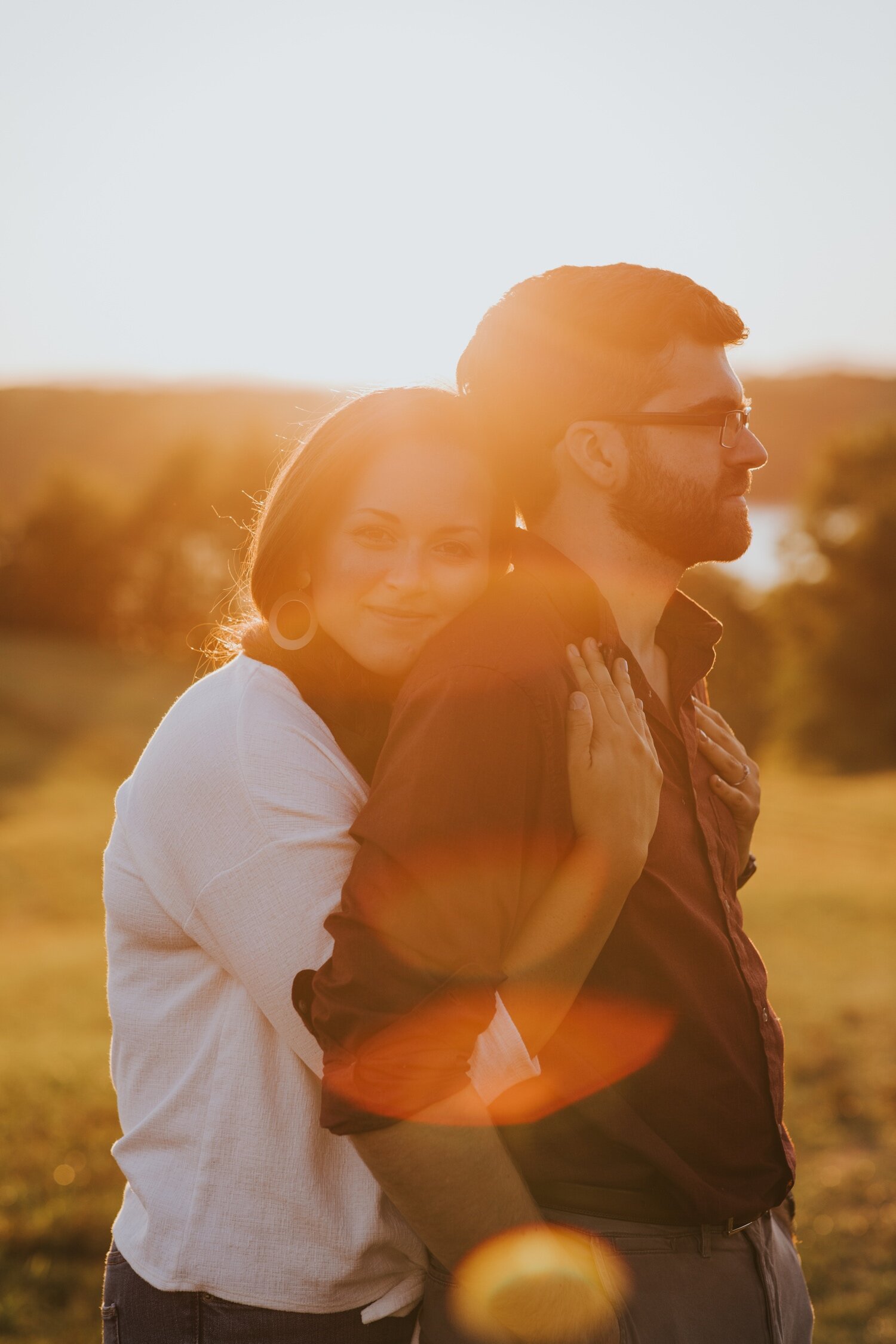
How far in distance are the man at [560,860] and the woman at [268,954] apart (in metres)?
0.11

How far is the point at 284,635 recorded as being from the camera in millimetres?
2533

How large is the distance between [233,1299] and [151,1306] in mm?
215

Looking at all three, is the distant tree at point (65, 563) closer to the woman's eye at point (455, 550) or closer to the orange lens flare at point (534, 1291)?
the woman's eye at point (455, 550)

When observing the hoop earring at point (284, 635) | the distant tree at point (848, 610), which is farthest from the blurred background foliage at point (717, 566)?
the hoop earring at point (284, 635)

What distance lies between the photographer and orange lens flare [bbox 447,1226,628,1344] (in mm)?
1990

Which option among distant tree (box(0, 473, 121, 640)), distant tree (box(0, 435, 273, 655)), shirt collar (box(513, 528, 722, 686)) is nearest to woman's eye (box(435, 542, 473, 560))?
shirt collar (box(513, 528, 722, 686))

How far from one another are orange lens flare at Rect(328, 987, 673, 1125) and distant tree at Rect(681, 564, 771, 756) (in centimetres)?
5057

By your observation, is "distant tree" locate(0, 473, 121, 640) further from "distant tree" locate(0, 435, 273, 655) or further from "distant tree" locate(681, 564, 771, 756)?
"distant tree" locate(681, 564, 771, 756)

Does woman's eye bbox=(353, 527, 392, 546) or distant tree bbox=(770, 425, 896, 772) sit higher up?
woman's eye bbox=(353, 527, 392, 546)

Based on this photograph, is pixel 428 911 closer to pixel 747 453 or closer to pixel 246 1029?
pixel 246 1029

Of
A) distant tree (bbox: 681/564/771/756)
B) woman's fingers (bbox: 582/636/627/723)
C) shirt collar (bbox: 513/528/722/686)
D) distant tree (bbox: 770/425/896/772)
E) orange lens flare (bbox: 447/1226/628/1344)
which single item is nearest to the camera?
orange lens flare (bbox: 447/1226/628/1344)

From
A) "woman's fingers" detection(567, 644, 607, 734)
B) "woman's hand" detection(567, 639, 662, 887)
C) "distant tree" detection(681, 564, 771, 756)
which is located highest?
"woman's fingers" detection(567, 644, 607, 734)

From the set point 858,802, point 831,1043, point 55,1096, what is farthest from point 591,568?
point 858,802

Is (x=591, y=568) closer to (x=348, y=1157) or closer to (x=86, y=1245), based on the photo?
(x=348, y=1157)
